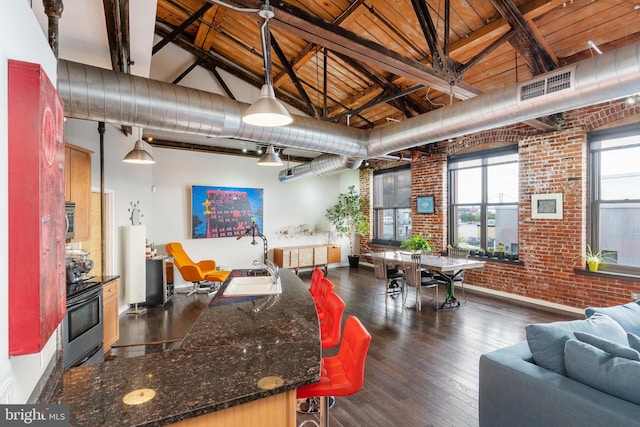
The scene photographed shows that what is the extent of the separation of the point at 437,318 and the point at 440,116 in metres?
3.01

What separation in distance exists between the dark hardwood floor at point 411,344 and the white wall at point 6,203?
1891 mm

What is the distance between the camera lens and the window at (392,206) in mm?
8312

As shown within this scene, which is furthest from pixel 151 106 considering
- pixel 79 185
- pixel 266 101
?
pixel 266 101

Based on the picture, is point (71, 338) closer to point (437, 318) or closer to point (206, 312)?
point (206, 312)

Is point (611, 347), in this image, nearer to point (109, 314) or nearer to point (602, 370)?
point (602, 370)

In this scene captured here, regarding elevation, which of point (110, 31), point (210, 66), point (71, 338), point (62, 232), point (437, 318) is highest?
point (210, 66)

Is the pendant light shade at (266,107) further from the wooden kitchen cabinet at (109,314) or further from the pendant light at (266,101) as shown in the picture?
the wooden kitchen cabinet at (109,314)

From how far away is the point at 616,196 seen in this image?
4742 mm

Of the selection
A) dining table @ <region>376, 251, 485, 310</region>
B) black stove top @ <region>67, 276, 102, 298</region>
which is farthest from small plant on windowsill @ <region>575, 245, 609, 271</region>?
black stove top @ <region>67, 276, 102, 298</region>

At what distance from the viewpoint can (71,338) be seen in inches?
103

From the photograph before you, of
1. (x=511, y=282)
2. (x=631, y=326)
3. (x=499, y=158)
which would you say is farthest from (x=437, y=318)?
(x=499, y=158)

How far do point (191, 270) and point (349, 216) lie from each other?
456cm

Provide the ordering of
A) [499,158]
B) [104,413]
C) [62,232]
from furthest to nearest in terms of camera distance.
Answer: [499,158] → [62,232] → [104,413]

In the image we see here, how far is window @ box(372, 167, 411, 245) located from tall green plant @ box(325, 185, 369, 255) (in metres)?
0.42
